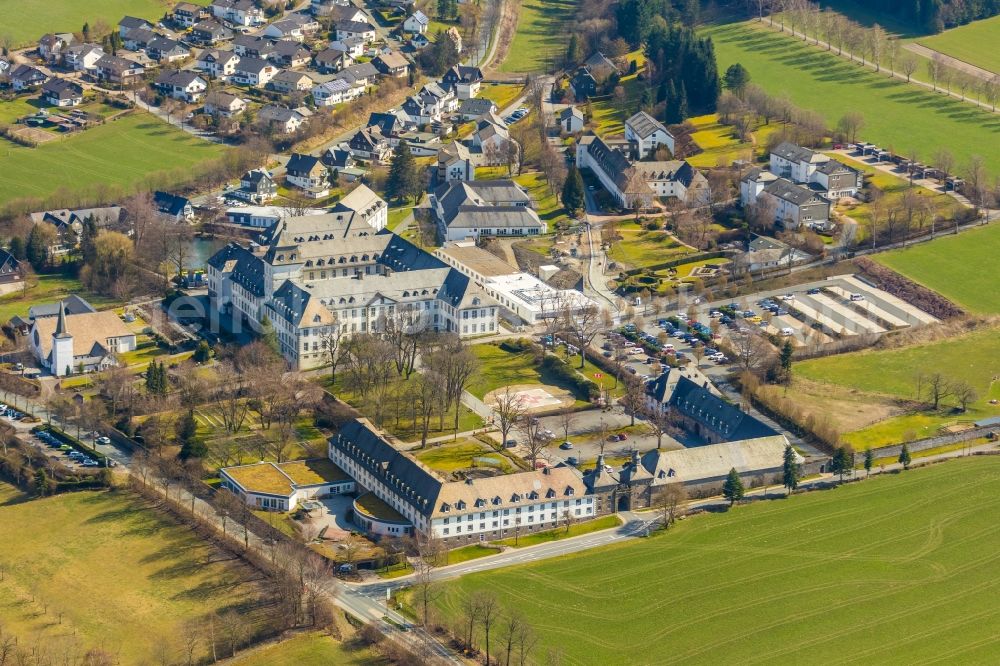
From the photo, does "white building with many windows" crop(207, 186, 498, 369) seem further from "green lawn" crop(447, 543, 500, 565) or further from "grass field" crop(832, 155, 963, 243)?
"grass field" crop(832, 155, 963, 243)

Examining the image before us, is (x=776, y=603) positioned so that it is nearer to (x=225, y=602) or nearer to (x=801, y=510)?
(x=801, y=510)

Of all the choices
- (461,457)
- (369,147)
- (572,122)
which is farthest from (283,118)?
(461,457)

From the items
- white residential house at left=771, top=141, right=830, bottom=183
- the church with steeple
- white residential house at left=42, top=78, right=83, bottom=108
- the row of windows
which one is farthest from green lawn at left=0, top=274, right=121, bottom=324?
white residential house at left=771, top=141, right=830, bottom=183

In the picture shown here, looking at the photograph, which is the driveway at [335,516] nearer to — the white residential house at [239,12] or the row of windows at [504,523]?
the row of windows at [504,523]

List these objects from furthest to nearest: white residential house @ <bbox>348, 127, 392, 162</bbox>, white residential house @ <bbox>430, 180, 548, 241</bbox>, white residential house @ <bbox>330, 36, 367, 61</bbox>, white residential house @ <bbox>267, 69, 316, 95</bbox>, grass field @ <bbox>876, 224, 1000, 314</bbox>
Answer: white residential house @ <bbox>330, 36, 367, 61</bbox>
white residential house @ <bbox>267, 69, 316, 95</bbox>
white residential house @ <bbox>348, 127, 392, 162</bbox>
white residential house @ <bbox>430, 180, 548, 241</bbox>
grass field @ <bbox>876, 224, 1000, 314</bbox>

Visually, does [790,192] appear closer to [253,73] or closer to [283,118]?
[283,118]

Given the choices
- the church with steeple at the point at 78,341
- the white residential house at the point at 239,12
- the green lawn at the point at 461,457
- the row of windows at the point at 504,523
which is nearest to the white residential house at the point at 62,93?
the white residential house at the point at 239,12

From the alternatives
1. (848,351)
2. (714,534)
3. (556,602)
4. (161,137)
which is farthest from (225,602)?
(161,137)
